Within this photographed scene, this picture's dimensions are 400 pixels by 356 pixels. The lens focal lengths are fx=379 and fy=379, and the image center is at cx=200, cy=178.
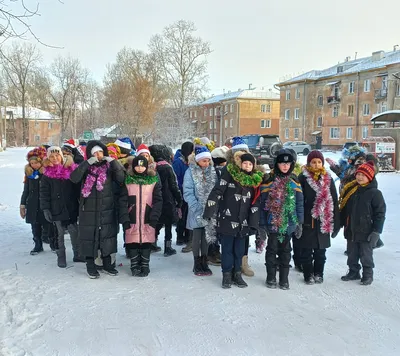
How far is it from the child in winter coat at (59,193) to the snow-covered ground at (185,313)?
0.70 metres

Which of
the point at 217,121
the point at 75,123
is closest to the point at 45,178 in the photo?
the point at 75,123

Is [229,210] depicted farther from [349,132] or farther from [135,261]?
[349,132]

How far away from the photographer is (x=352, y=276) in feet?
16.0

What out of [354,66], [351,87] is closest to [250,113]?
[354,66]

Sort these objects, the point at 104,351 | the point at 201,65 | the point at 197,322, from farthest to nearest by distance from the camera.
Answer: the point at 201,65
the point at 197,322
the point at 104,351

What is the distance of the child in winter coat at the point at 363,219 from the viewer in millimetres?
4621

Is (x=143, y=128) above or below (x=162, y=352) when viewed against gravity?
above

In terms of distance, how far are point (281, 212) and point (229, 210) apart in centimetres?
60

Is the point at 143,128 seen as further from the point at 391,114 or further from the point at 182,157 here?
the point at 182,157

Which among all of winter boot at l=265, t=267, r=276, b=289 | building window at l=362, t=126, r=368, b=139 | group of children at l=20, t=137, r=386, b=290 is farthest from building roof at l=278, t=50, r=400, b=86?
winter boot at l=265, t=267, r=276, b=289

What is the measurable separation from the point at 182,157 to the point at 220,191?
6.98 ft

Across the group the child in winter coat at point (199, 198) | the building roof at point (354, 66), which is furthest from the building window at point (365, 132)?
the child in winter coat at point (199, 198)

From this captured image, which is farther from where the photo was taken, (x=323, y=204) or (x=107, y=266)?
(x=107, y=266)

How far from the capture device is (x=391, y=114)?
18.3m
